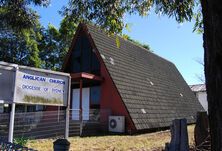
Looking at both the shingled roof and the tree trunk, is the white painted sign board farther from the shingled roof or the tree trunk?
the shingled roof

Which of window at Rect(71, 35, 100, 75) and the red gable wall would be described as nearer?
the red gable wall

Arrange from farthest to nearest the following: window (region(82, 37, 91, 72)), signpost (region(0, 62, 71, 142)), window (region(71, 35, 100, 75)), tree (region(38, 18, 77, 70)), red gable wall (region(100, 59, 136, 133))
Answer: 1. tree (region(38, 18, 77, 70))
2. window (region(82, 37, 91, 72))
3. window (region(71, 35, 100, 75))
4. red gable wall (region(100, 59, 136, 133))
5. signpost (region(0, 62, 71, 142))

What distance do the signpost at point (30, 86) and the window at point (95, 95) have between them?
8936 mm

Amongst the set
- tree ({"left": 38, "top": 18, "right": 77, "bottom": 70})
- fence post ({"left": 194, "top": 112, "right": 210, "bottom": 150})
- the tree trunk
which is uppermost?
tree ({"left": 38, "top": 18, "right": 77, "bottom": 70})

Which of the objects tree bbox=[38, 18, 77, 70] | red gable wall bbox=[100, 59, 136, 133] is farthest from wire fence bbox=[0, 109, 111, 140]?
tree bbox=[38, 18, 77, 70]

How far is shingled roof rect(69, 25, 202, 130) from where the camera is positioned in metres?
18.2

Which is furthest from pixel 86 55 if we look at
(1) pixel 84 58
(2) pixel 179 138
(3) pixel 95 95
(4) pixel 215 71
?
(4) pixel 215 71

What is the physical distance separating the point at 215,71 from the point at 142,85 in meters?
16.4

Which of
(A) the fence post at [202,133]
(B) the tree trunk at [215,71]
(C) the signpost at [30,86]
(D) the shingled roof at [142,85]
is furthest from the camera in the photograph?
(D) the shingled roof at [142,85]

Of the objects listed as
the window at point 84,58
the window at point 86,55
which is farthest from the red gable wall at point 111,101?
the window at point 86,55

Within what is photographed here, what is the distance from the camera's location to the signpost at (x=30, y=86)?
896 centimetres

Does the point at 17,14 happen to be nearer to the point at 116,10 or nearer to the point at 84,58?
the point at 116,10

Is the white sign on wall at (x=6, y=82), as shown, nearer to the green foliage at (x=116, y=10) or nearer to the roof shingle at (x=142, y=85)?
the green foliage at (x=116, y=10)

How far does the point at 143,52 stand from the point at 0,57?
615 inches
